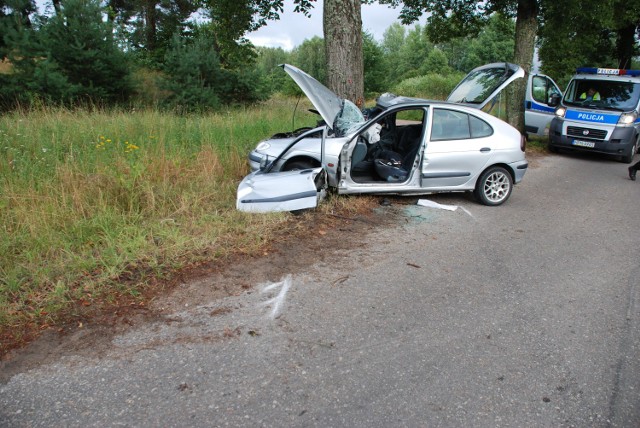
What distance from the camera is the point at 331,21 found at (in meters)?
8.87

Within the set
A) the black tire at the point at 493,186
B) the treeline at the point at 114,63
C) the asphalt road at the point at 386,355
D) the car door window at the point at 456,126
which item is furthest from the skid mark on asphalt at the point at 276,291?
the treeline at the point at 114,63

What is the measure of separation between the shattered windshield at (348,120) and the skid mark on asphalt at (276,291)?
2.92 meters

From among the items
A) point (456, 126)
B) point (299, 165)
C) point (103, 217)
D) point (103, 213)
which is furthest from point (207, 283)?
point (456, 126)

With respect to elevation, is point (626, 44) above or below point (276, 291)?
above

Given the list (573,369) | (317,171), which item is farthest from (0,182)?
(573,369)

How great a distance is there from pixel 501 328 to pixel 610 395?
2.90ft

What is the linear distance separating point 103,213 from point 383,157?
161 inches

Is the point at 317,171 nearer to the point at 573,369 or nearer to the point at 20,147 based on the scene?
the point at 573,369

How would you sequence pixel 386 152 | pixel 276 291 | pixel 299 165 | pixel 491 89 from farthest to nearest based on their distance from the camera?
pixel 491 89
pixel 386 152
pixel 299 165
pixel 276 291

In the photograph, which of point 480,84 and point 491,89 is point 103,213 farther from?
point 480,84

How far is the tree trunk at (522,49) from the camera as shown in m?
13.0

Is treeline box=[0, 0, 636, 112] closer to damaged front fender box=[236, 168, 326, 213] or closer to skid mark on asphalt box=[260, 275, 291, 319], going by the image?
damaged front fender box=[236, 168, 326, 213]

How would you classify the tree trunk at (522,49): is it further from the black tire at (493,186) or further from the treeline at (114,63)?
the black tire at (493,186)

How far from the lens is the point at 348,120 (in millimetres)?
6809
